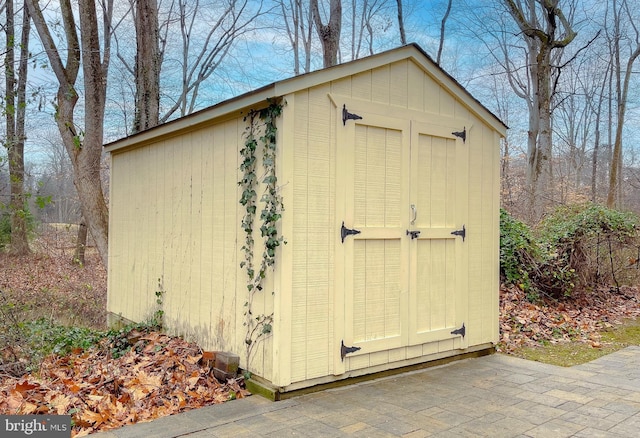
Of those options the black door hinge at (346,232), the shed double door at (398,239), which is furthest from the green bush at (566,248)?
the black door hinge at (346,232)

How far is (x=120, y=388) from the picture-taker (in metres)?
3.39

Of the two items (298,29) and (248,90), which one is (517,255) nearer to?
(248,90)

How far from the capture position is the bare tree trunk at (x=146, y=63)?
876cm

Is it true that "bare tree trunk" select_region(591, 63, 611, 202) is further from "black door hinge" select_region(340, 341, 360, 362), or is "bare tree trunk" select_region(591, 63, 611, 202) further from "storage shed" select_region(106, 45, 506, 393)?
"black door hinge" select_region(340, 341, 360, 362)

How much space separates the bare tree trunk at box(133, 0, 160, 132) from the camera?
28.7 ft

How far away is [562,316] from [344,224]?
4.06 m

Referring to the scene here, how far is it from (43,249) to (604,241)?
13.3 meters

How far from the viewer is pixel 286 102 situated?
3.38 m

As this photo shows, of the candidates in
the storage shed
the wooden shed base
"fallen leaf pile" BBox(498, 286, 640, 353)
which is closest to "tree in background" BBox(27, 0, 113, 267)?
the storage shed

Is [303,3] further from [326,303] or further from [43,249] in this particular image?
[326,303]

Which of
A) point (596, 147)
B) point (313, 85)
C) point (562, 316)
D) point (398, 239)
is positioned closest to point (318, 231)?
point (398, 239)

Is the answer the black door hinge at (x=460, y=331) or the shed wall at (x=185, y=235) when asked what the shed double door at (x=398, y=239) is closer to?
the black door hinge at (x=460, y=331)

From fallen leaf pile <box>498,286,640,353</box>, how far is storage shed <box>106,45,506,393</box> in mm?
978

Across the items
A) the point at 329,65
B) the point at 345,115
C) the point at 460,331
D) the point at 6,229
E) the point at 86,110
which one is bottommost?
the point at 460,331
